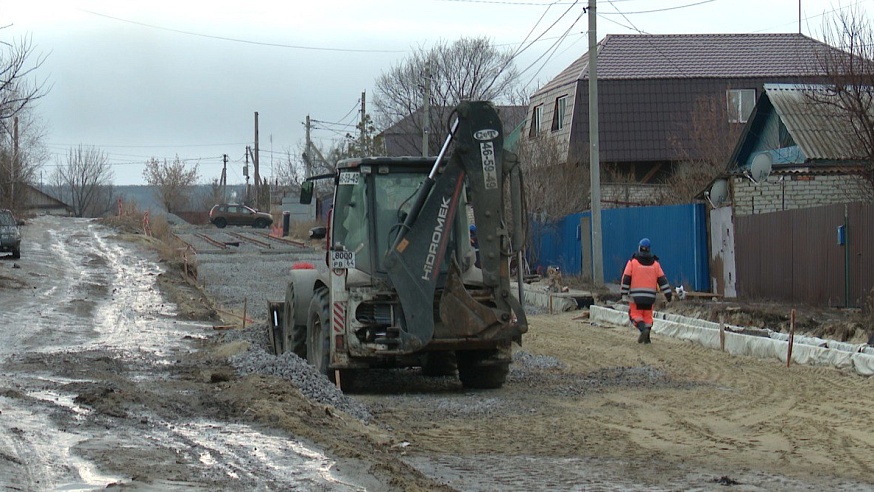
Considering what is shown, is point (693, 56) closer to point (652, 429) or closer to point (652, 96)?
point (652, 96)

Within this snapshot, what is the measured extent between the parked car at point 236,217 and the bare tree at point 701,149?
3119 centimetres

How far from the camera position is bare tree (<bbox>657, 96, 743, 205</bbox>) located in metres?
33.4

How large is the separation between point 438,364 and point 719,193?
41.7ft

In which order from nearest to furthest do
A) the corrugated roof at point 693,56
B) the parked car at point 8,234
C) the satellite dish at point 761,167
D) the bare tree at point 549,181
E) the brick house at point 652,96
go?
the satellite dish at point 761,167 < the bare tree at point 549,181 < the parked car at point 8,234 < the brick house at point 652,96 < the corrugated roof at point 693,56

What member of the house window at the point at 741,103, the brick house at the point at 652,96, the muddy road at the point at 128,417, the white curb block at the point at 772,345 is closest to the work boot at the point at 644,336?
the white curb block at the point at 772,345

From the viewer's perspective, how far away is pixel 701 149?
36406 mm

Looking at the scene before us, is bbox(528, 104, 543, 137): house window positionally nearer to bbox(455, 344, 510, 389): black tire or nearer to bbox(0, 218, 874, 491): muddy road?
bbox(0, 218, 874, 491): muddy road

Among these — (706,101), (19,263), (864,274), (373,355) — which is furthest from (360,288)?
(706,101)

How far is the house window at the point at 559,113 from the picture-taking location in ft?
142

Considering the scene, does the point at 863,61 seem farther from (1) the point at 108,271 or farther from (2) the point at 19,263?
(2) the point at 19,263

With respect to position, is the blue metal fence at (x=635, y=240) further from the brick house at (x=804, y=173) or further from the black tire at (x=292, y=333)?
the black tire at (x=292, y=333)

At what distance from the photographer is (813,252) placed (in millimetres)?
20719

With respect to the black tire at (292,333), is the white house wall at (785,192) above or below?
above

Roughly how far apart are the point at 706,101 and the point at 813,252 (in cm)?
1916
